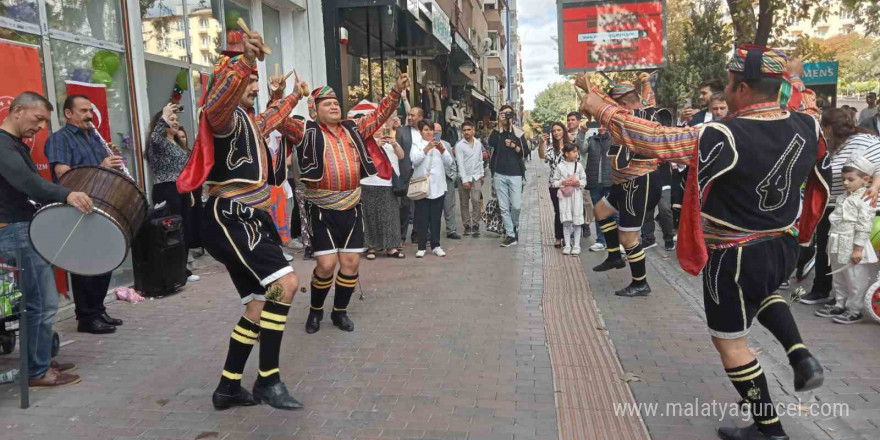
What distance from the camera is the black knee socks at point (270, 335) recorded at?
406 centimetres

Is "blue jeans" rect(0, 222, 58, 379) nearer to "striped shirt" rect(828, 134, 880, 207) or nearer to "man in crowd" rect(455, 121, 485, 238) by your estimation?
"striped shirt" rect(828, 134, 880, 207)

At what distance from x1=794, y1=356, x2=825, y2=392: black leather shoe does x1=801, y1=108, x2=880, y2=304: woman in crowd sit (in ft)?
10.9

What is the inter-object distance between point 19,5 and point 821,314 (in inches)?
308

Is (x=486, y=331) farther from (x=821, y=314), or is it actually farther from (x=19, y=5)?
(x=19, y=5)

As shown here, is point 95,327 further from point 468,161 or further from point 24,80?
point 468,161

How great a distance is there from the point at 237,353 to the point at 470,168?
7.52 meters

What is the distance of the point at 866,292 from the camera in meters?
5.77

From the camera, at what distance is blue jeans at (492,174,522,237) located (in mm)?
10477

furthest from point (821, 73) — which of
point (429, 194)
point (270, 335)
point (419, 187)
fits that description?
point (270, 335)

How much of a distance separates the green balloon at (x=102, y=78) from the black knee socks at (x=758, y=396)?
679cm

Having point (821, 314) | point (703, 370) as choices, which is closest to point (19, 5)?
point (703, 370)

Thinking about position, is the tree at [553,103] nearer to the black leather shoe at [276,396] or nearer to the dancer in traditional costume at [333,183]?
the dancer in traditional costume at [333,183]

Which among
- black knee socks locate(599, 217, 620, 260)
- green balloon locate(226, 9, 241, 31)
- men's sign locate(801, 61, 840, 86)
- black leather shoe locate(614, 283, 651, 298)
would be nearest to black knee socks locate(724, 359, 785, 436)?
black leather shoe locate(614, 283, 651, 298)

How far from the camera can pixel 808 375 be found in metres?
3.34
